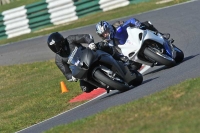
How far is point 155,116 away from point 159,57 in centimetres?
495

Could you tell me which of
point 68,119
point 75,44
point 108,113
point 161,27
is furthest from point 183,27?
point 108,113

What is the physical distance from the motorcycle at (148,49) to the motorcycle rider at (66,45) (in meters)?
1.37

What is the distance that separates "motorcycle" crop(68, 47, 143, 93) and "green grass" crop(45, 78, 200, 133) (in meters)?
1.97

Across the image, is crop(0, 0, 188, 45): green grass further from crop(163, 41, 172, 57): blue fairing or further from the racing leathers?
the racing leathers

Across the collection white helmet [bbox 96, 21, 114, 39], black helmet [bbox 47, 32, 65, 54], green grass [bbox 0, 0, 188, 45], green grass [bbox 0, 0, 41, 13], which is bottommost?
green grass [bbox 0, 0, 41, 13]

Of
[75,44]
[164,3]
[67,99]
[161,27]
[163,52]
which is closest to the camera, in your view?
[75,44]

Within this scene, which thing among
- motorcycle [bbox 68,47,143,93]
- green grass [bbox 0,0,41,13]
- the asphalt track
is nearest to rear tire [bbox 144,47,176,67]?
the asphalt track

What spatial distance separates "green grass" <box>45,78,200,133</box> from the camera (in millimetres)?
6680

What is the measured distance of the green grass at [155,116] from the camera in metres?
6.68

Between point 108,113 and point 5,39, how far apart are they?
19200mm

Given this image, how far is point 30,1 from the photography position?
34.6 m

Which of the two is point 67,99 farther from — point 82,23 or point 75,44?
point 82,23

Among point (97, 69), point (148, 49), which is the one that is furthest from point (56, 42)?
point (148, 49)

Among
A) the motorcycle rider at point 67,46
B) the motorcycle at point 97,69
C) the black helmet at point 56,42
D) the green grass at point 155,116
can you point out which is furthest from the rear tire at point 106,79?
the green grass at point 155,116
